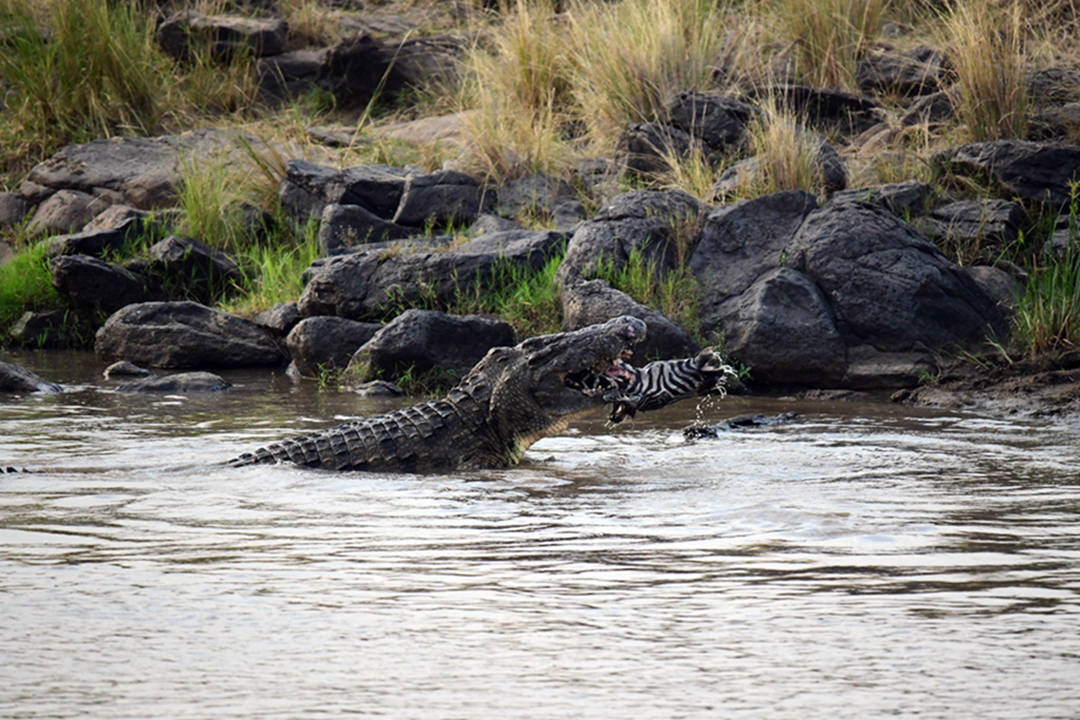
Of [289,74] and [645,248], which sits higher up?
[289,74]

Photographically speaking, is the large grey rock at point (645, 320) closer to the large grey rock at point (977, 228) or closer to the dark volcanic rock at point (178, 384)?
the large grey rock at point (977, 228)

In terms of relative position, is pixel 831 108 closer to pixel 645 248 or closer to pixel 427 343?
pixel 645 248

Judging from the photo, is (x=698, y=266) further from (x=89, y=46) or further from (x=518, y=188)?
(x=89, y=46)

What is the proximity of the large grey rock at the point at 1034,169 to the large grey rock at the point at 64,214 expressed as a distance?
8690 millimetres

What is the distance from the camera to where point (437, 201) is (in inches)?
475

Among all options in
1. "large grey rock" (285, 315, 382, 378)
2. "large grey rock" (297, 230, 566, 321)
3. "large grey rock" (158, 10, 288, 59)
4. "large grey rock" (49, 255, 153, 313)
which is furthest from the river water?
"large grey rock" (158, 10, 288, 59)

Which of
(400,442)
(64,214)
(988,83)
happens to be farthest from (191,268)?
(988,83)

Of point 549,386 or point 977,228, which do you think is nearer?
point 549,386

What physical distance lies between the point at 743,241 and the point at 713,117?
248 centimetres

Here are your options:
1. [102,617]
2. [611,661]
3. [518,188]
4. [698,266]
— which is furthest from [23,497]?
[518,188]

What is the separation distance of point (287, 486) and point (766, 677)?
3.22 meters

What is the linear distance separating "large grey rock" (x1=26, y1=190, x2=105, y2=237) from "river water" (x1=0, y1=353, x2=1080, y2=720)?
7446 mm

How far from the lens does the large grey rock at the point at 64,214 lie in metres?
13.8

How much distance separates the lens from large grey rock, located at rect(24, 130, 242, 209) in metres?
13.8
